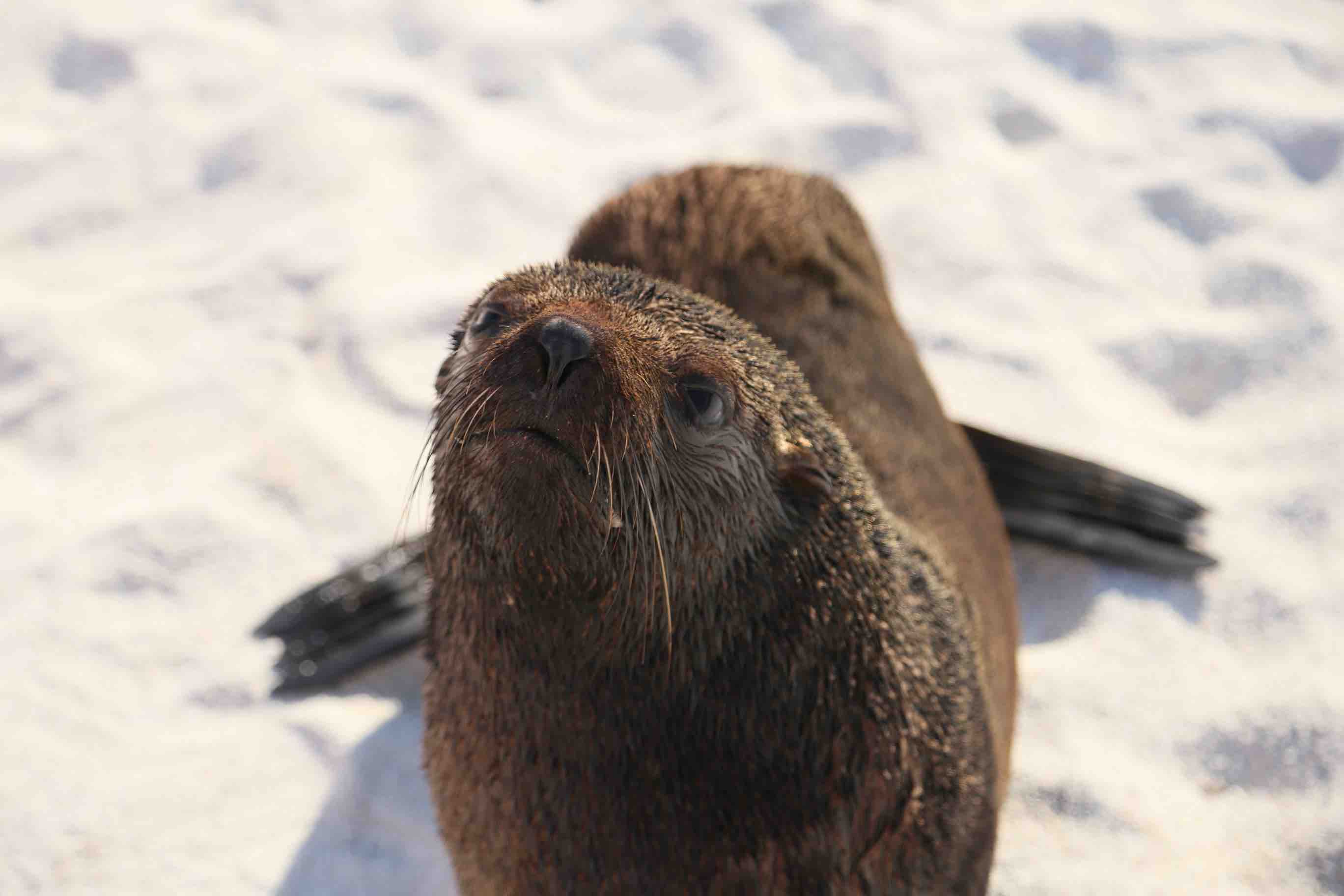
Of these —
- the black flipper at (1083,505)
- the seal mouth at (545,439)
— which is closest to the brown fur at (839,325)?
the black flipper at (1083,505)

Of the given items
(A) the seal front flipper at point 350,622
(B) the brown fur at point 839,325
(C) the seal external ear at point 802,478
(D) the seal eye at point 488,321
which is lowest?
(C) the seal external ear at point 802,478

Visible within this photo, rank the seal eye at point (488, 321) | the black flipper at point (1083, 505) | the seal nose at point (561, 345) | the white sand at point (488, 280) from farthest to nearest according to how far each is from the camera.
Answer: the black flipper at point (1083, 505), the white sand at point (488, 280), the seal eye at point (488, 321), the seal nose at point (561, 345)

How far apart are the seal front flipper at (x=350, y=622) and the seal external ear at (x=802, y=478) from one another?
1.53 m

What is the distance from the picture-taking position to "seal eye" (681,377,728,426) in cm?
162

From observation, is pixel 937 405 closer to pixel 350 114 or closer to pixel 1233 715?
pixel 1233 715

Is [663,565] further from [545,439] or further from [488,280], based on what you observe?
[488,280]

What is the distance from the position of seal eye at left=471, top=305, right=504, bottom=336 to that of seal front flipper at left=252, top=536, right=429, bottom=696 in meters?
1.45

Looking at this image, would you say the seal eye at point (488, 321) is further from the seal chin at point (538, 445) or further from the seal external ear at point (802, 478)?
the seal external ear at point (802, 478)

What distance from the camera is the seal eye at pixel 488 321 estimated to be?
168cm

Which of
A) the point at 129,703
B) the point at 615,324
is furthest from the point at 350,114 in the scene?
the point at 615,324

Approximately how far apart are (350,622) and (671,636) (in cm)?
168

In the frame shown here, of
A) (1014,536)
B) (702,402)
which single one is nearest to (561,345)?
(702,402)

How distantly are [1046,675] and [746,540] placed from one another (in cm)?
163

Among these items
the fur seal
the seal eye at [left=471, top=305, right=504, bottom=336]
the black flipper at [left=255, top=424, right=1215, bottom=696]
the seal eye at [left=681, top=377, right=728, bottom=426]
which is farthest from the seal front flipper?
the seal eye at [left=681, top=377, right=728, bottom=426]
